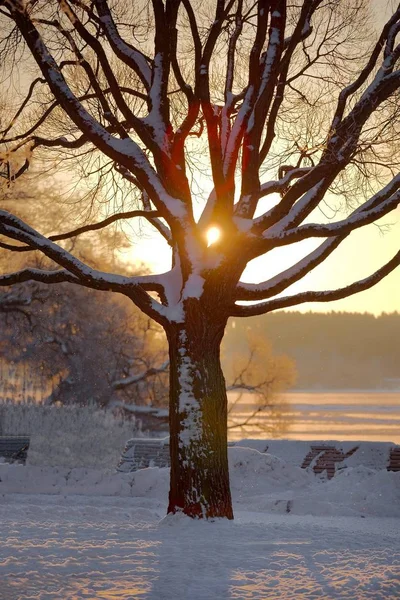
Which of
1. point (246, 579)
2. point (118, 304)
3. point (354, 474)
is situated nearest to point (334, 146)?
point (246, 579)

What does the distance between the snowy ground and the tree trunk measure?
327mm

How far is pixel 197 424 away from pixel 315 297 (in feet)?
7.44

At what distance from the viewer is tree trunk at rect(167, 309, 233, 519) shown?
31.8ft

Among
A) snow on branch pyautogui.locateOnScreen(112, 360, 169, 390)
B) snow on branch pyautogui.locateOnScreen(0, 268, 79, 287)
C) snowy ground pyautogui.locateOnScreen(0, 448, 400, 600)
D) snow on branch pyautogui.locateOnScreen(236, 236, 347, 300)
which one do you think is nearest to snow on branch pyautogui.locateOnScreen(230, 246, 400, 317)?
snow on branch pyautogui.locateOnScreen(236, 236, 347, 300)

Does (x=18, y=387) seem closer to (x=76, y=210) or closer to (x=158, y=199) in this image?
(x=76, y=210)

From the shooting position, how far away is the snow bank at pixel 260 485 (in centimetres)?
1309

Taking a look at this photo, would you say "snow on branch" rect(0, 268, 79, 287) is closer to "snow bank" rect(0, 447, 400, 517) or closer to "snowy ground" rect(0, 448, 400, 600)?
"snowy ground" rect(0, 448, 400, 600)

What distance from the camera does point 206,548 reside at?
7.55 meters

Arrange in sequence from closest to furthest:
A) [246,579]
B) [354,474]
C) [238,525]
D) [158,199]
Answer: [246,579] → [238,525] → [158,199] → [354,474]

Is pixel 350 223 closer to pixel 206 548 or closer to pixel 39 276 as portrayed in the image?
pixel 39 276

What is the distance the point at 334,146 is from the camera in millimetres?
9758

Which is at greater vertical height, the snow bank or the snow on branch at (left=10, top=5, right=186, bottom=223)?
the snow on branch at (left=10, top=5, right=186, bottom=223)

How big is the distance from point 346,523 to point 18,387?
26.4 m

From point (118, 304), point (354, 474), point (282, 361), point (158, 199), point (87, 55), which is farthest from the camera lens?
point (282, 361)
